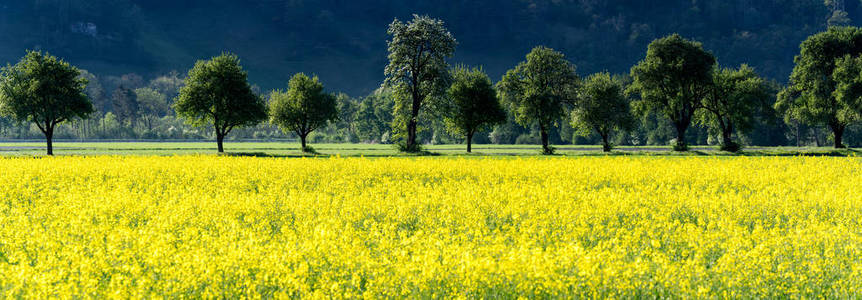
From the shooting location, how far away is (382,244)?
8.17 meters

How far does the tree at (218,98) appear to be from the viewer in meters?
50.3

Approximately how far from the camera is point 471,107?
5572 centimetres

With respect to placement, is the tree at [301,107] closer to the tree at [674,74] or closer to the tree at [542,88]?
the tree at [542,88]

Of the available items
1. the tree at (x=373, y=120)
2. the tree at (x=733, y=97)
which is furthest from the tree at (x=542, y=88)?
the tree at (x=373, y=120)

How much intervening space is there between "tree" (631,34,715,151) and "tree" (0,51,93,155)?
195 feet

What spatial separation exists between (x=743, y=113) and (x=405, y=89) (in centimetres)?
4284

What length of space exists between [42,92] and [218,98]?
15.0 meters

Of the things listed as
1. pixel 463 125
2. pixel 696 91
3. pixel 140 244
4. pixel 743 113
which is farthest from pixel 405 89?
pixel 140 244

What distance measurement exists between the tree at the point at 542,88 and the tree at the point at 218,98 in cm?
2904

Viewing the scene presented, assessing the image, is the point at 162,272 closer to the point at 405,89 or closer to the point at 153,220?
the point at 153,220

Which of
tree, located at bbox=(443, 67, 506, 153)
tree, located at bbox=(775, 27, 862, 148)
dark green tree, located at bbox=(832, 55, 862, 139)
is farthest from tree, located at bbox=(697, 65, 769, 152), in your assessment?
tree, located at bbox=(443, 67, 506, 153)

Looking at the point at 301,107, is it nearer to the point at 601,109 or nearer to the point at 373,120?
the point at 601,109

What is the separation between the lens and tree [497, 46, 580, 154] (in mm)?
53438

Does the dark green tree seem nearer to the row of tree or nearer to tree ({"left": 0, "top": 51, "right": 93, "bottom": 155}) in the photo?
the row of tree
